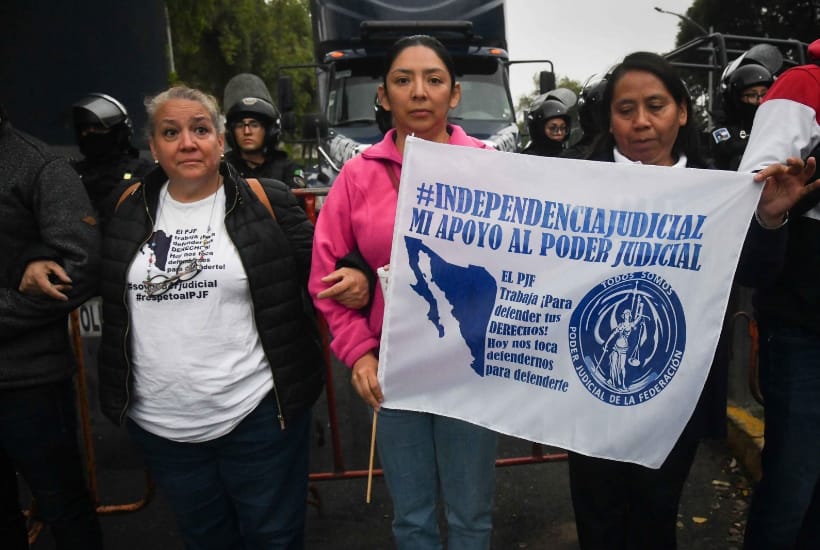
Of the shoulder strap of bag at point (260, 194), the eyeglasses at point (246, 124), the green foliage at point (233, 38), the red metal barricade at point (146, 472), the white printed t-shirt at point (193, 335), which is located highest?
the green foliage at point (233, 38)

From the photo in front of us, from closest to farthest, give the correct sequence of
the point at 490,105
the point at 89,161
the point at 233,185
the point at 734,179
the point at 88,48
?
the point at 734,179 → the point at 233,185 → the point at 89,161 → the point at 88,48 → the point at 490,105

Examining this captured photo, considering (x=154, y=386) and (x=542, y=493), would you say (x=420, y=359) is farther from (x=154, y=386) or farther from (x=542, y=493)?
(x=542, y=493)

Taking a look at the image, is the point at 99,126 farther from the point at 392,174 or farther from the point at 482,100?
the point at 482,100

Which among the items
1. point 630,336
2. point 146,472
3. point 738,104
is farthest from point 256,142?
point 738,104

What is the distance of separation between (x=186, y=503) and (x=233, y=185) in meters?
1.13

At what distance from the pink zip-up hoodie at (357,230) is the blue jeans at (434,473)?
0.27m

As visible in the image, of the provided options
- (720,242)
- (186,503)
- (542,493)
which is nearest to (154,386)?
(186,503)

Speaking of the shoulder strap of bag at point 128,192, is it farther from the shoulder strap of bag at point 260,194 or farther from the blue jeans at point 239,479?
the blue jeans at point 239,479

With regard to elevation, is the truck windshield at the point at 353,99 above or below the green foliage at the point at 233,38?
below

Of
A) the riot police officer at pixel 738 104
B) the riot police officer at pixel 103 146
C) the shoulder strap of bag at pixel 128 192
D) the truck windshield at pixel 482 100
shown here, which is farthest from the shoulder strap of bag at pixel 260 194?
the truck windshield at pixel 482 100

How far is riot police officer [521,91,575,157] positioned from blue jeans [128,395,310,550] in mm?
4358

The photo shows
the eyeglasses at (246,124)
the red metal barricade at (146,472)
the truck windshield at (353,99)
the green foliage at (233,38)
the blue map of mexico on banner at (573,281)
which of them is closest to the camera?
the blue map of mexico on banner at (573,281)

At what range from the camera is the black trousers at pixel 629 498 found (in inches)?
86.7

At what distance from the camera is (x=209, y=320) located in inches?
86.5
